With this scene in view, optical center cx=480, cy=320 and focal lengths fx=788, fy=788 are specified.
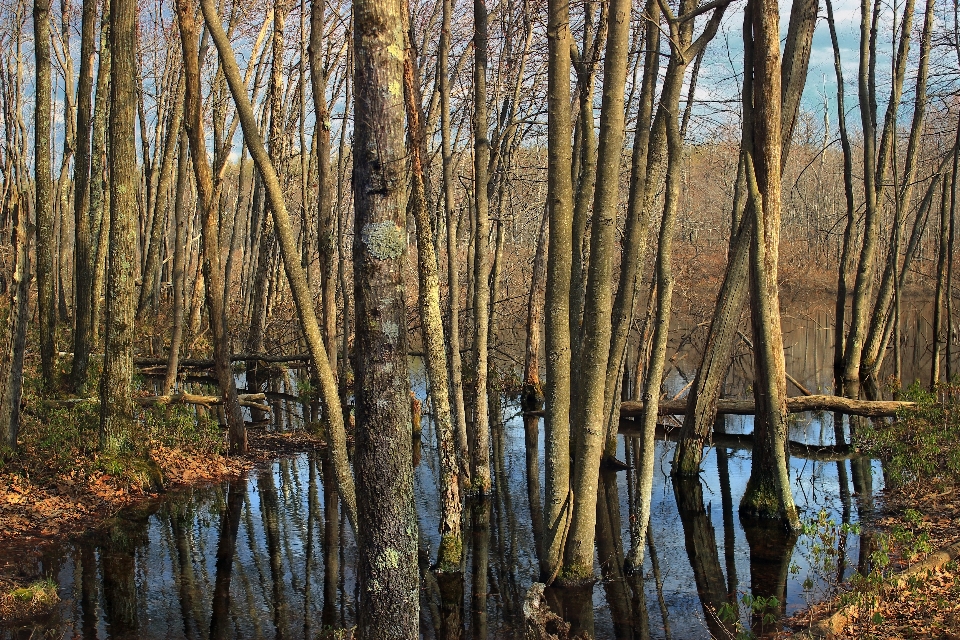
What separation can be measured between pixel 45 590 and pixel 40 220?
22.8ft

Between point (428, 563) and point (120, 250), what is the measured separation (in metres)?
5.47

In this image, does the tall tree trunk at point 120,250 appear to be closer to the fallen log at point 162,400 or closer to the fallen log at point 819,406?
the fallen log at point 162,400

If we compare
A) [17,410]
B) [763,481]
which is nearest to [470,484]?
[763,481]

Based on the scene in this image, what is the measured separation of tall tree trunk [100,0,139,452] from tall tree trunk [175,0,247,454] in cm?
69

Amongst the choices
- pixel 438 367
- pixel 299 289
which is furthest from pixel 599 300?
pixel 299 289

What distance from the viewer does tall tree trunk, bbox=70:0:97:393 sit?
13000mm

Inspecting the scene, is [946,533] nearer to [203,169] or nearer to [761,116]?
[761,116]

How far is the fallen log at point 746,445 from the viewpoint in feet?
41.1

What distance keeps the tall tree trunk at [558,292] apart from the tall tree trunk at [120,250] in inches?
229

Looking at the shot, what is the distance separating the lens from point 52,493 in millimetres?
9023

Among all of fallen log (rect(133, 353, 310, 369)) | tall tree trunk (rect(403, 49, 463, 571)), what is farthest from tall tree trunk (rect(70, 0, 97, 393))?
tall tree trunk (rect(403, 49, 463, 571))

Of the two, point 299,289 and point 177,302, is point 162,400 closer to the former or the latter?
point 177,302

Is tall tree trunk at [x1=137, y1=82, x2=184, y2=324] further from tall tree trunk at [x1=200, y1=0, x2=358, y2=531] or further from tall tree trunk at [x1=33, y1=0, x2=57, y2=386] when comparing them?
tall tree trunk at [x1=200, y1=0, x2=358, y2=531]

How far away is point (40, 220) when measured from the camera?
11789 mm
